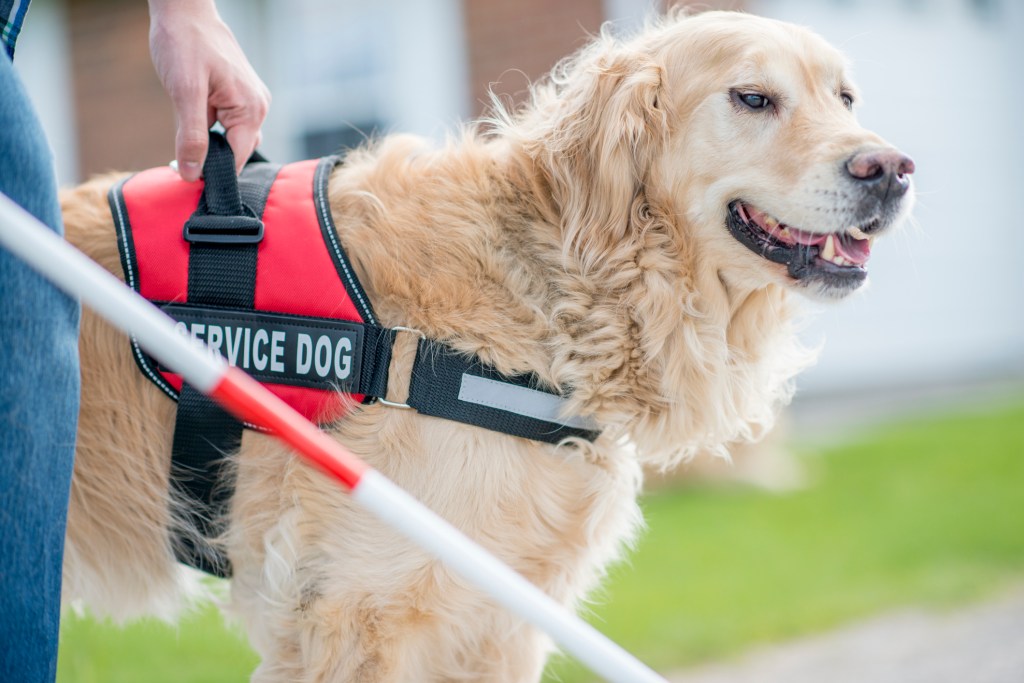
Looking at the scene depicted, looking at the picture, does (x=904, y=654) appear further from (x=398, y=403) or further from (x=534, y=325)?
(x=398, y=403)

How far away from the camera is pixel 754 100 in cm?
240

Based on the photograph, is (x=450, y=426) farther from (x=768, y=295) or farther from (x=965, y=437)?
(x=965, y=437)

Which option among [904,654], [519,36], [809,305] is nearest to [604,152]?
[809,305]

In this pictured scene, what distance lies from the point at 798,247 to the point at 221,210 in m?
1.39

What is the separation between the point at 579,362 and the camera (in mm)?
2238

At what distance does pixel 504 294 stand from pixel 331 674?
926 millimetres

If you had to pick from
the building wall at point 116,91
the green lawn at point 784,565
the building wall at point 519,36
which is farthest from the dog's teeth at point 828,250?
the building wall at point 116,91

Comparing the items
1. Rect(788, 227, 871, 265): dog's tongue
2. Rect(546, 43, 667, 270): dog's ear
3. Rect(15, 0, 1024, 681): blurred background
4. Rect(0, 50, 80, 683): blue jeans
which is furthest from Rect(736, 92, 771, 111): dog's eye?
Rect(0, 50, 80, 683): blue jeans

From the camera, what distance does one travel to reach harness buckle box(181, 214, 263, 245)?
2131 millimetres

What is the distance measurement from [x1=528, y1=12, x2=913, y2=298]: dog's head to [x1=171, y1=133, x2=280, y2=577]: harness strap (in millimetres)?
769

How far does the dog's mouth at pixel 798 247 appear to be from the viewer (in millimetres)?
2344

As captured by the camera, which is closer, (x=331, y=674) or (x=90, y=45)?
(x=331, y=674)

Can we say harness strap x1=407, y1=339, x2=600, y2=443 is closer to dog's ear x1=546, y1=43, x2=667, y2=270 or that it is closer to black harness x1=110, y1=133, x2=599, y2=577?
black harness x1=110, y1=133, x2=599, y2=577

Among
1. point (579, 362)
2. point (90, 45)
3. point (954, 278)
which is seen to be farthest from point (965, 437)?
point (90, 45)
